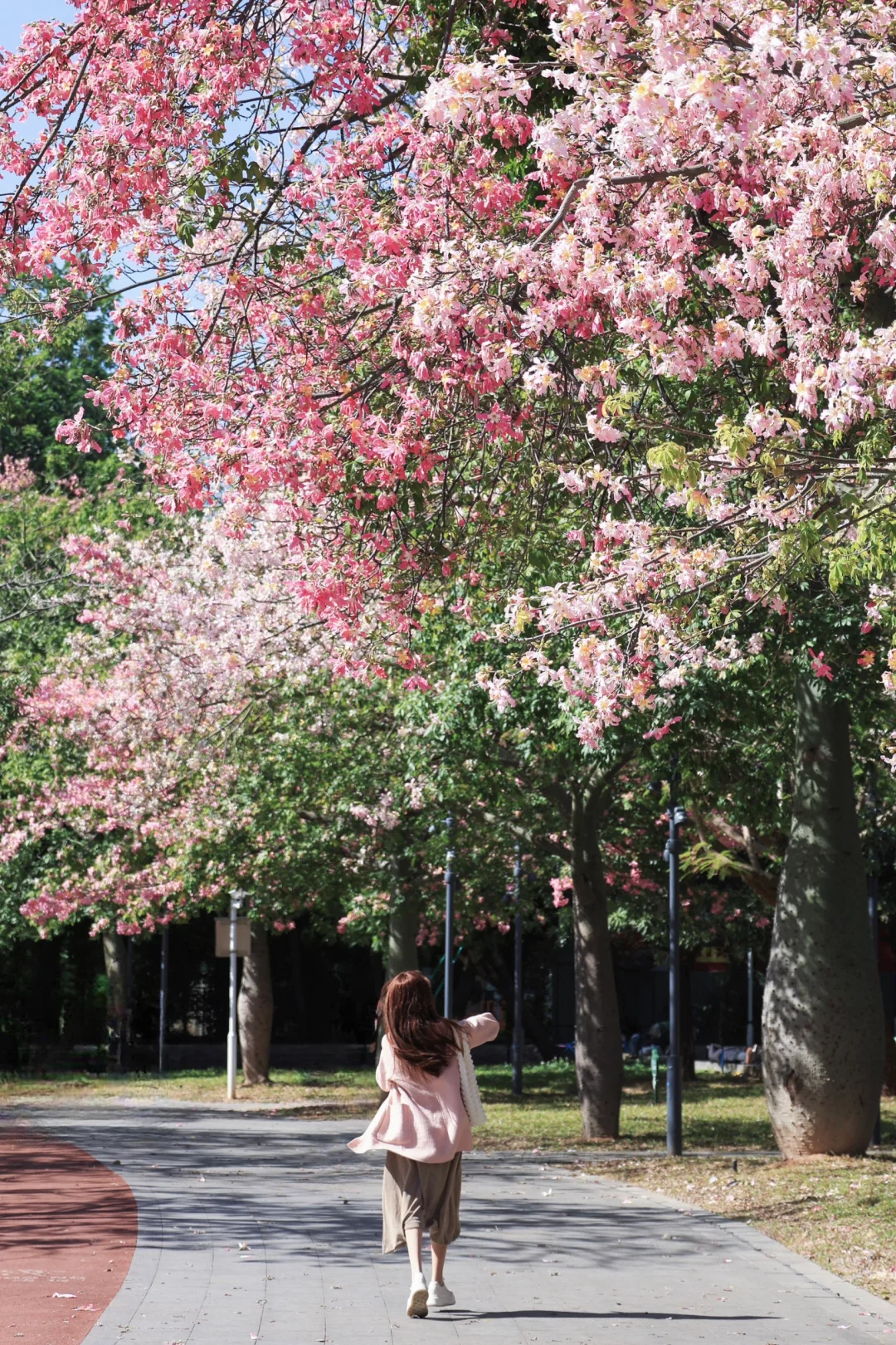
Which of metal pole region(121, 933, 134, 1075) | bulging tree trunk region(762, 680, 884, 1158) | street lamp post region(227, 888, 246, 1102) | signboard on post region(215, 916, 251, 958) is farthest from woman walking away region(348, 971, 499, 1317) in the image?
metal pole region(121, 933, 134, 1075)

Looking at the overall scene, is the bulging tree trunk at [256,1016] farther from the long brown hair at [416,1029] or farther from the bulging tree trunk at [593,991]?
the long brown hair at [416,1029]

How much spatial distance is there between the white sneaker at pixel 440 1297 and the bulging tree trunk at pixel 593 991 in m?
11.7

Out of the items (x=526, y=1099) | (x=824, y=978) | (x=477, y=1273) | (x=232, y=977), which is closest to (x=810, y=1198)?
(x=824, y=978)

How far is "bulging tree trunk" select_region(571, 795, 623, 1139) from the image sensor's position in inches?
787

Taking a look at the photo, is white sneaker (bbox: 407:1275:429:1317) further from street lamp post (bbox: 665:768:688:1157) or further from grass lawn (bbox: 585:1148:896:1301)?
street lamp post (bbox: 665:768:688:1157)

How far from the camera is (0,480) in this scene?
112 ft

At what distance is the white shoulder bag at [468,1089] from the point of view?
836cm

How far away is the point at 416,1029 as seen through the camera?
27.2 feet

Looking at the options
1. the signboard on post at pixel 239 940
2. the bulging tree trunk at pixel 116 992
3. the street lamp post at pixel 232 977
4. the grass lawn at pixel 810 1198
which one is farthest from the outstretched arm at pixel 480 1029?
the bulging tree trunk at pixel 116 992

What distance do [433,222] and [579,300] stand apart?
4.26 feet

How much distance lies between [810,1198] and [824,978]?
2.71 meters

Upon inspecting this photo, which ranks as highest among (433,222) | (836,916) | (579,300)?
(433,222)

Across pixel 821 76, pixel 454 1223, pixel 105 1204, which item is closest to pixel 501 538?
pixel 454 1223

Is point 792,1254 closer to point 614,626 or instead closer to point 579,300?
point 614,626
